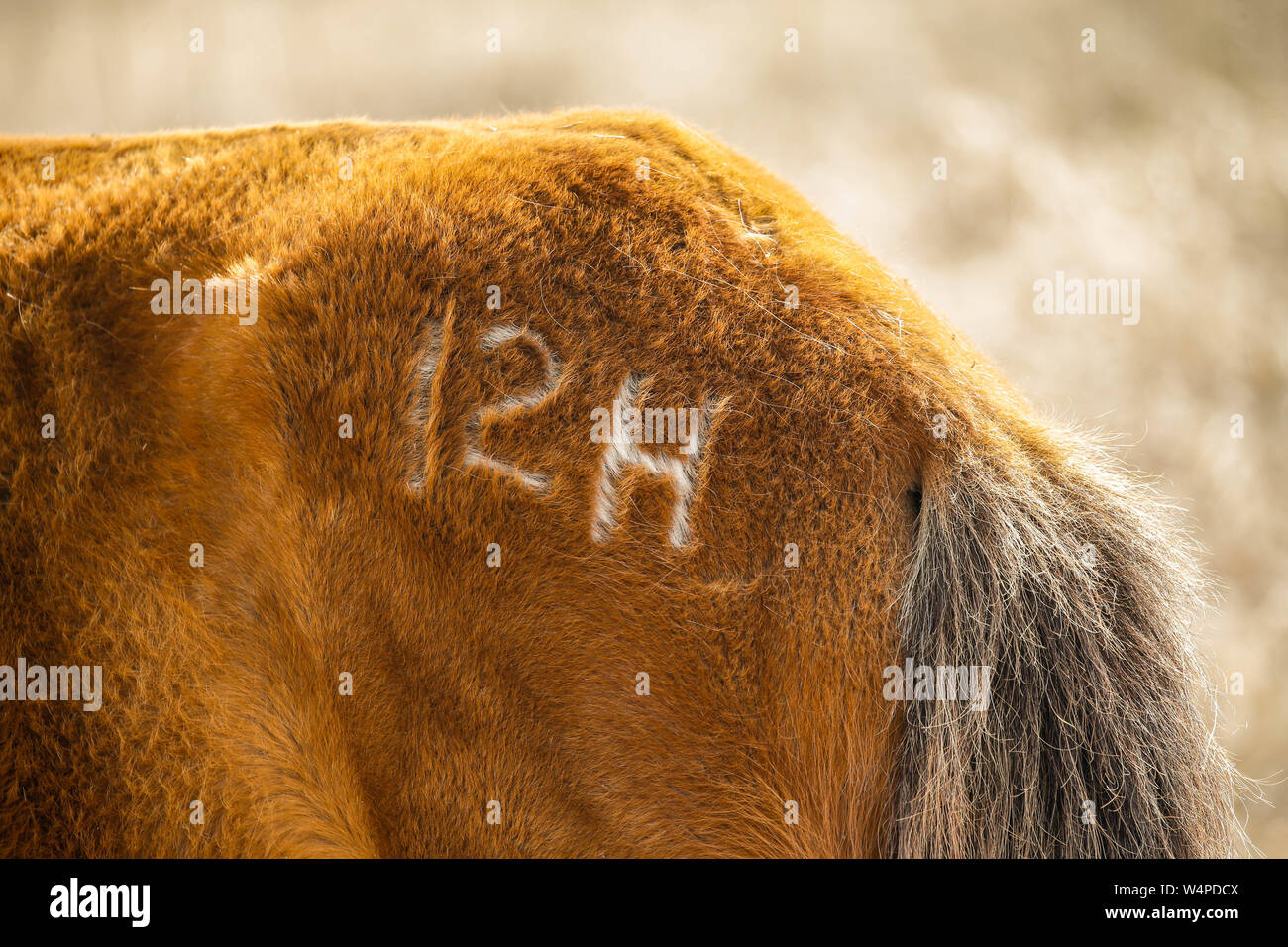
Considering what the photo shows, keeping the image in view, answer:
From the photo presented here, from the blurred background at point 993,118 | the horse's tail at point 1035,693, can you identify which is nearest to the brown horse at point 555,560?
the horse's tail at point 1035,693

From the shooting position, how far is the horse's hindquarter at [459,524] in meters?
1.50

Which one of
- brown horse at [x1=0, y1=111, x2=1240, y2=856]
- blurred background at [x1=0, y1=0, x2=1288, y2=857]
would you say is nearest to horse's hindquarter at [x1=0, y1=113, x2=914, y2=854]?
brown horse at [x1=0, y1=111, x2=1240, y2=856]

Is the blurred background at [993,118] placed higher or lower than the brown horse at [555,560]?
higher

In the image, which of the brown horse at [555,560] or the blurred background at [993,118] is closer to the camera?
the brown horse at [555,560]

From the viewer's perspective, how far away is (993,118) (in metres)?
4.77

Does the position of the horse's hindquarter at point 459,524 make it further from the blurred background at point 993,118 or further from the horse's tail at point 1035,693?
the blurred background at point 993,118

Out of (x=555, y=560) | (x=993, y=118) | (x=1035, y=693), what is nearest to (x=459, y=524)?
(x=555, y=560)

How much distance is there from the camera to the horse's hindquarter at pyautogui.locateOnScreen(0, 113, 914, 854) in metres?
1.50

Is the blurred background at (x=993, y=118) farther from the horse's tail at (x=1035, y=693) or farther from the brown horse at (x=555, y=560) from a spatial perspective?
the brown horse at (x=555, y=560)

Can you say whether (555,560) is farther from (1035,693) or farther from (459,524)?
(1035,693)

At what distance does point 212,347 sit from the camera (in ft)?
5.51

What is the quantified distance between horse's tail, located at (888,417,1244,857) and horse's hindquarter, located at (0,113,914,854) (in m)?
0.10

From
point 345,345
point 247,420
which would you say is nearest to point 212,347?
point 247,420

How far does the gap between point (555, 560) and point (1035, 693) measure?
96 cm
